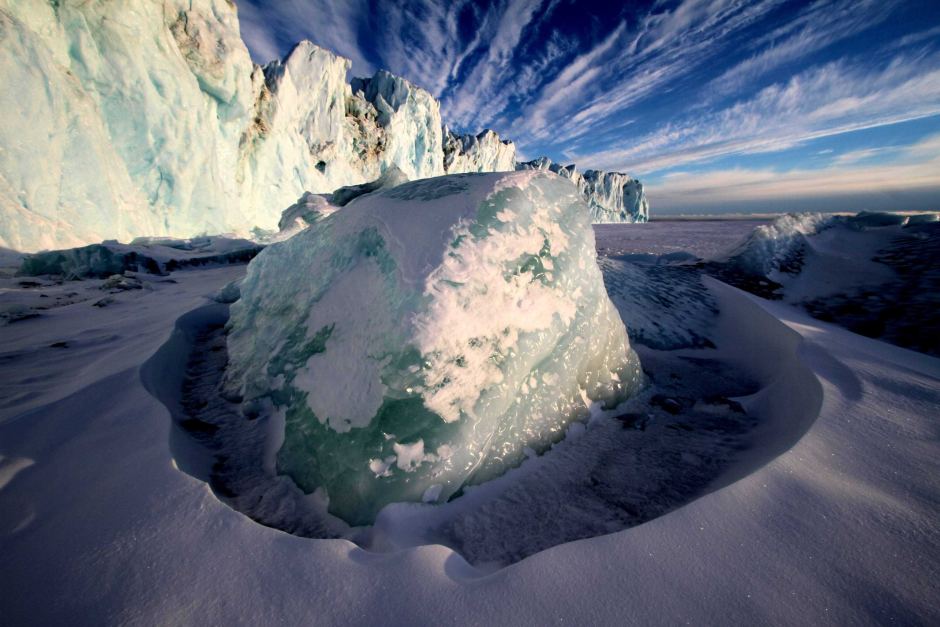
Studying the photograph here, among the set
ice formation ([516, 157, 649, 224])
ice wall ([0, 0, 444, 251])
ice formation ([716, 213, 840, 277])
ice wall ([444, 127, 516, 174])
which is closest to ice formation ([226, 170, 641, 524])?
ice formation ([716, 213, 840, 277])

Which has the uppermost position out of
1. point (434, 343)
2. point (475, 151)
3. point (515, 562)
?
point (475, 151)

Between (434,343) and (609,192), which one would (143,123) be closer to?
(434,343)

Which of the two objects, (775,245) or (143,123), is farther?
(143,123)

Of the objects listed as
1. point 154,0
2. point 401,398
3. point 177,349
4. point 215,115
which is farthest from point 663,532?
point 215,115

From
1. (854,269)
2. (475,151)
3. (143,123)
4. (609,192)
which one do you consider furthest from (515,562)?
(609,192)

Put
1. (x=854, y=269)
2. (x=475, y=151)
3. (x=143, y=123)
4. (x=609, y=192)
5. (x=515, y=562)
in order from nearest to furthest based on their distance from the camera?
(x=515, y=562) < (x=854, y=269) < (x=143, y=123) < (x=475, y=151) < (x=609, y=192)

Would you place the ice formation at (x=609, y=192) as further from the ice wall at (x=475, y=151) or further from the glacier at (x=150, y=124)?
the glacier at (x=150, y=124)
